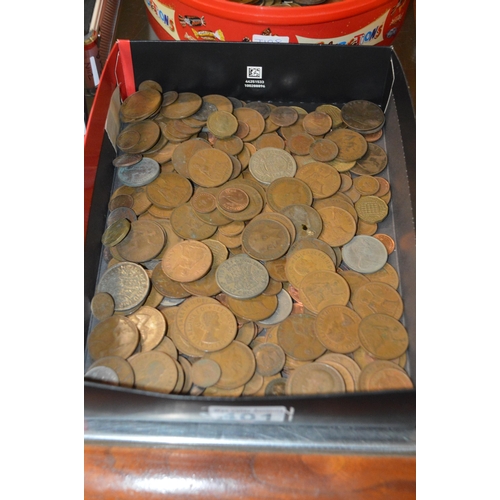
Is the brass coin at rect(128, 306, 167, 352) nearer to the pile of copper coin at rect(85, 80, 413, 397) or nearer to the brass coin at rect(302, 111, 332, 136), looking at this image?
the pile of copper coin at rect(85, 80, 413, 397)

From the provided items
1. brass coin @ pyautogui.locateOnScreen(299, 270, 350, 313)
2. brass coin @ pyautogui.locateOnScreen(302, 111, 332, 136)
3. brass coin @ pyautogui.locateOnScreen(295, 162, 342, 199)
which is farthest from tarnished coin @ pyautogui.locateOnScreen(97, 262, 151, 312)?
brass coin @ pyautogui.locateOnScreen(302, 111, 332, 136)

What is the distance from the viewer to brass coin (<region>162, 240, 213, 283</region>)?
0.99m

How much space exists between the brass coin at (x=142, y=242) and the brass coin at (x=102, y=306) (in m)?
0.10

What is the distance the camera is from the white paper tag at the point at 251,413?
0.74 metres

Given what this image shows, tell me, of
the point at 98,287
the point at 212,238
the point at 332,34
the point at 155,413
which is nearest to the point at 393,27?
the point at 332,34

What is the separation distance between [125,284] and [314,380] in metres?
0.43

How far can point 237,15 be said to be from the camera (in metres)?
1.12

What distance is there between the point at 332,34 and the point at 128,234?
27.7 inches

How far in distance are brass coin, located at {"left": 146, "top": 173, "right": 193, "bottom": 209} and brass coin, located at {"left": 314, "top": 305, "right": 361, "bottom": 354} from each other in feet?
1.38

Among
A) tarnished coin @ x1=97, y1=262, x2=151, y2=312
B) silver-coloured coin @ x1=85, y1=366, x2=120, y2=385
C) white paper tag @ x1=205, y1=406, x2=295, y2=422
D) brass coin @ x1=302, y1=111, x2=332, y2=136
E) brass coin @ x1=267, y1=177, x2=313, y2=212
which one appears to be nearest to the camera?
white paper tag @ x1=205, y1=406, x2=295, y2=422

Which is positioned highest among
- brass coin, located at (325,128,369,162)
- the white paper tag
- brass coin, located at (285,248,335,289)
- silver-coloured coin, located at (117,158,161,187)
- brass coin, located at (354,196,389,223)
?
brass coin, located at (325,128,369,162)

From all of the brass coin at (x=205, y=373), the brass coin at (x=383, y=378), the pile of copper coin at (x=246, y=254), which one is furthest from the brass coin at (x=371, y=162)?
the brass coin at (x=205, y=373)

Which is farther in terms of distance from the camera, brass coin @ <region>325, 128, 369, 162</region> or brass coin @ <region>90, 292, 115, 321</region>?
brass coin @ <region>325, 128, 369, 162</region>
